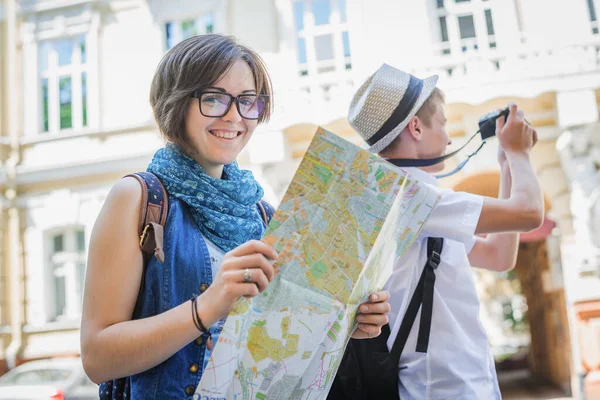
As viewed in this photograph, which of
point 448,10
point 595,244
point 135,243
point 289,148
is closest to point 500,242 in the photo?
point 135,243

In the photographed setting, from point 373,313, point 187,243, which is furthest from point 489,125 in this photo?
point 187,243

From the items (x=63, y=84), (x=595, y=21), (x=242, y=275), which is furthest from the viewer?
(x=63, y=84)

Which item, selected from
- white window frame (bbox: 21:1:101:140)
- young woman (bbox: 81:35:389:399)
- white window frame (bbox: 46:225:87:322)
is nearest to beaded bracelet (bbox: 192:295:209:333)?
young woman (bbox: 81:35:389:399)

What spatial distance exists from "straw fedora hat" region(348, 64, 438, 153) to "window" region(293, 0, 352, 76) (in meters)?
6.27

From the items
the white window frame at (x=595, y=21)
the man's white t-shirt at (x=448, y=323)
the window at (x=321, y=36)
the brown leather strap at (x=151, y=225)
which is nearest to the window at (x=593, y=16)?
the white window frame at (x=595, y=21)

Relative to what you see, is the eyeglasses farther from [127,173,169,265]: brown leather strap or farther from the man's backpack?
the man's backpack

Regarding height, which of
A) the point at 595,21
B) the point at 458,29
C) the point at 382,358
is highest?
the point at 458,29

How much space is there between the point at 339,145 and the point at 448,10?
24.3ft

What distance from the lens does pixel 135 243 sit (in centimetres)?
107

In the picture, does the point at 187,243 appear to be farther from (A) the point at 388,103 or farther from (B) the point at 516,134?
(B) the point at 516,134

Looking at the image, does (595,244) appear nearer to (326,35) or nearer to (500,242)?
(326,35)

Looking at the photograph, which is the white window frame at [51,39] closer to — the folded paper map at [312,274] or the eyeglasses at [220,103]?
the eyeglasses at [220,103]

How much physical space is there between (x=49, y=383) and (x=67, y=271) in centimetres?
269

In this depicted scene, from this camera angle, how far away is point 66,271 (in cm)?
889
